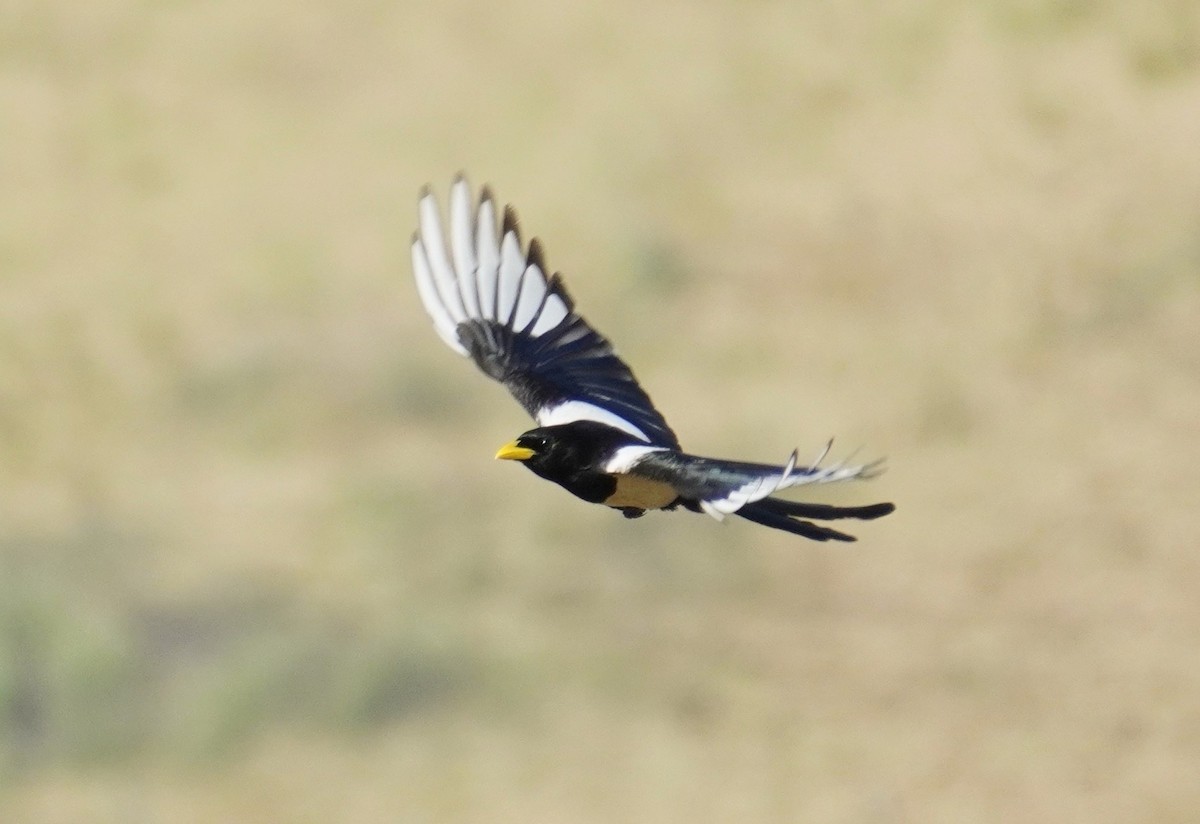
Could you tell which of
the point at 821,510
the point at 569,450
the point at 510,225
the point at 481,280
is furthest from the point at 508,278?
the point at 821,510

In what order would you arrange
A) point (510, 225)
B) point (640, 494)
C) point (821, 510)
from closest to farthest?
point (821, 510)
point (640, 494)
point (510, 225)

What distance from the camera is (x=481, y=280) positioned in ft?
24.0

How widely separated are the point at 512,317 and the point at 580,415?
21.5 inches

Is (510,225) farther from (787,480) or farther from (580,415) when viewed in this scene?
(787,480)

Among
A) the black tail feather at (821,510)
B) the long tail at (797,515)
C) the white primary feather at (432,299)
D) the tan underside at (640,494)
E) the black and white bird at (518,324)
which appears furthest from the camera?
the white primary feather at (432,299)

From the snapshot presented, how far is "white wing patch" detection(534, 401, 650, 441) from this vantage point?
267 inches

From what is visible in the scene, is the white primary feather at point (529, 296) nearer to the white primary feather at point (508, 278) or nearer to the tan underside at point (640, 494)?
the white primary feather at point (508, 278)

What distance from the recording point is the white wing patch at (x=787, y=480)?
175 inches

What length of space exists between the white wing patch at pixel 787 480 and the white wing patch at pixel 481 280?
6.19ft


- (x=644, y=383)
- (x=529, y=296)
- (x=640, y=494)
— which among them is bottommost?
(x=640, y=494)

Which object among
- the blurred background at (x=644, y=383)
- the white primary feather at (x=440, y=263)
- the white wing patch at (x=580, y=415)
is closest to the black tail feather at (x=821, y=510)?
the white wing patch at (x=580, y=415)

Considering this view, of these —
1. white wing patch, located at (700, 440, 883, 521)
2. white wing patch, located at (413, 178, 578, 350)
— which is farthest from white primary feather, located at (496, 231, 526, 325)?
white wing patch, located at (700, 440, 883, 521)

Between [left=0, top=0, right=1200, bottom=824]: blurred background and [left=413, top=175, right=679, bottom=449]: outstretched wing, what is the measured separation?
5543 millimetres

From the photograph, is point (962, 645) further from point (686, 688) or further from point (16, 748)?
point (16, 748)
